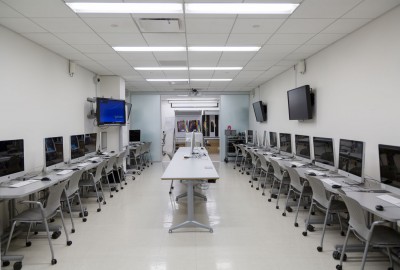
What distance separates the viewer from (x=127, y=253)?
3.25 m

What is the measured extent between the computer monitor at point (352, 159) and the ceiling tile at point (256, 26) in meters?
1.91

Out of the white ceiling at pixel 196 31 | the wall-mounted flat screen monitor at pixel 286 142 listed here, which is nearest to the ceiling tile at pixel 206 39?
the white ceiling at pixel 196 31

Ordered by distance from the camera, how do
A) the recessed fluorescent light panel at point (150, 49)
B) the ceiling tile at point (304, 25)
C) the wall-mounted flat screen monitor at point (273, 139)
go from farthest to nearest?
the wall-mounted flat screen monitor at point (273, 139)
the recessed fluorescent light panel at point (150, 49)
the ceiling tile at point (304, 25)

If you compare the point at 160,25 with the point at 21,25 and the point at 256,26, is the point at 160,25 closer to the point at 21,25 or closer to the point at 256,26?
the point at 256,26

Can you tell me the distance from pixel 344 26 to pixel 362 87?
0.92m

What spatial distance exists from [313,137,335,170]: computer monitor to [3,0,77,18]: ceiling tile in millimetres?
4109

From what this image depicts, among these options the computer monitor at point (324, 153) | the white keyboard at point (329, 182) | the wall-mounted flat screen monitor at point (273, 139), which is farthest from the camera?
the wall-mounted flat screen monitor at point (273, 139)

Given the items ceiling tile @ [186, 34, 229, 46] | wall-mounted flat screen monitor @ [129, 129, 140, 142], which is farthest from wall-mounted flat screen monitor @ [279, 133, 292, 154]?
wall-mounted flat screen monitor @ [129, 129, 140, 142]

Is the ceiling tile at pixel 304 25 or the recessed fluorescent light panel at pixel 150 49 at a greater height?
the recessed fluorescent light panel at pixel 150 49

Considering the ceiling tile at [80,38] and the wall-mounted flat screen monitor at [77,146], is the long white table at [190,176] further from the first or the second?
→ the ceiling tile at [80,38]

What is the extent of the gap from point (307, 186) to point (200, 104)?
10.4 metres

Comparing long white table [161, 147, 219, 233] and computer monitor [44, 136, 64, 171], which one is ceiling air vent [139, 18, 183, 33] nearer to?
long white table [161, 147, 219, 233]

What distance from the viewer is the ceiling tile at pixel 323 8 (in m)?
3.09

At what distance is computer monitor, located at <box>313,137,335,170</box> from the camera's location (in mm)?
4203
